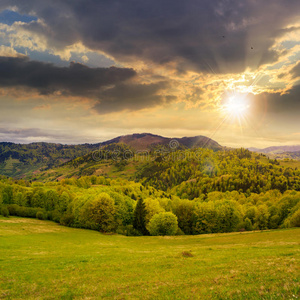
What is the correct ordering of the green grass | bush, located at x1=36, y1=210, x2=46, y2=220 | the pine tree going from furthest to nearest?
bush, located at x1=36, y1=210, x2=46, y2=220, the pine tree, the green grass

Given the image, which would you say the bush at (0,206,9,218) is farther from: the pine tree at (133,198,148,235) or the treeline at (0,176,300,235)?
the pine tree at (133,198,148,235)

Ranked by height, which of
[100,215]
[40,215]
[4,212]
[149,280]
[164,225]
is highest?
[149,280]

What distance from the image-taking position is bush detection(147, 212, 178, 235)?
262 feet

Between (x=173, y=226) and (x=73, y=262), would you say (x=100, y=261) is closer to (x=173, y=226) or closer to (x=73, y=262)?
(x=73, y=262)

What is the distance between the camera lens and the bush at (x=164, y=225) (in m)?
79.9

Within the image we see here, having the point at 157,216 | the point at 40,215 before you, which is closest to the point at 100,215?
the point at 157,216

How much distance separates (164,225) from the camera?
7962 centimetres

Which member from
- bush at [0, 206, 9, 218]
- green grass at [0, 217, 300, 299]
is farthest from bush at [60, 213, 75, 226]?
green grass at [0, 217, 300, 299]

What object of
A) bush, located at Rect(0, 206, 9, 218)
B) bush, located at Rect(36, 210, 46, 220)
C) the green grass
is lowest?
bush, located at Rect(36, 210, 46, 220)

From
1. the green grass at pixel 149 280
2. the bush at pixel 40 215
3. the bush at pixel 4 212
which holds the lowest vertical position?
the bush at pixel 40 215

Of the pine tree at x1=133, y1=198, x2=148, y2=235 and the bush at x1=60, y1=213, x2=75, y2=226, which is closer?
the bush at x1=60, y1=213, x2=75, y2=226

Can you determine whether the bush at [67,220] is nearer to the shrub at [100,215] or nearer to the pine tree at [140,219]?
the shrub at [100,215]

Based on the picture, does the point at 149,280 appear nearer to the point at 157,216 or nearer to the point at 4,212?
the point at 157,216

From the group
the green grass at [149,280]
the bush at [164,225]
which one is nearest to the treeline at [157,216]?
the bush at [164,225]
